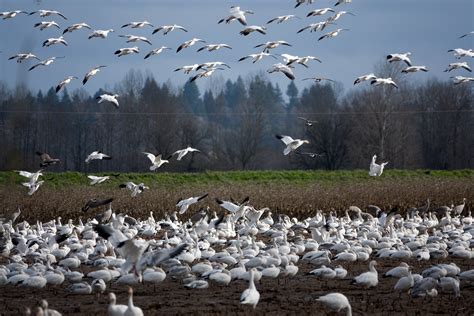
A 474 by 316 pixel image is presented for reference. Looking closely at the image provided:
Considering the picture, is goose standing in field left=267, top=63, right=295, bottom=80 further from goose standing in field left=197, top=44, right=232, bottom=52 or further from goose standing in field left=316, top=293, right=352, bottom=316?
goose standing in field left=316, top=293, right=352, bottom=316

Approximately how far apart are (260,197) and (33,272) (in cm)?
1623

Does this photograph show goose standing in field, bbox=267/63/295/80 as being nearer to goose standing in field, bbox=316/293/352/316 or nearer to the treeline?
goose standing in field, bbox=316/293/352/316

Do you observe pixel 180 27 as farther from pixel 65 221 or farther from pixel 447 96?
pixel 447 96

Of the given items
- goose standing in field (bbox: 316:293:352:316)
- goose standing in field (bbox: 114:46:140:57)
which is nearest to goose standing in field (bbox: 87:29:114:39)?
goose standing in field (bbox: 114:46:140:57)

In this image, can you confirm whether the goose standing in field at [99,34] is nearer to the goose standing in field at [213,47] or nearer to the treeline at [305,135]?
the goose standing in field at [213,47]

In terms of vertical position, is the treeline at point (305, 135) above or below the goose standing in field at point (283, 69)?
below

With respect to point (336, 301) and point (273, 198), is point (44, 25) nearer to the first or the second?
point (273, 198)

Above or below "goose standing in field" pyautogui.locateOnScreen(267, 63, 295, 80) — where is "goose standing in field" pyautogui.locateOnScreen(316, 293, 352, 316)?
below

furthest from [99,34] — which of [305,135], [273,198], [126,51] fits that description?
[305,135]

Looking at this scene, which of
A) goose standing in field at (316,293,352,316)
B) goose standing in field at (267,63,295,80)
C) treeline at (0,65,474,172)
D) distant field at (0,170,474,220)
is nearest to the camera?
goose standing in field at (316,293,352,316)

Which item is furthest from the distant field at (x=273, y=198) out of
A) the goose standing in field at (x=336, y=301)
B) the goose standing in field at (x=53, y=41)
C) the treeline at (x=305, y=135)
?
the treeline at (x=305, y=135)

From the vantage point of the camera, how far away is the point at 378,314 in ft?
42.7

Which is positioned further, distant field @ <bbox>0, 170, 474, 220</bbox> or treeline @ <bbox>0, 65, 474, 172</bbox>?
treeline @ <bbox>0, 65, 474, 172</bbox>

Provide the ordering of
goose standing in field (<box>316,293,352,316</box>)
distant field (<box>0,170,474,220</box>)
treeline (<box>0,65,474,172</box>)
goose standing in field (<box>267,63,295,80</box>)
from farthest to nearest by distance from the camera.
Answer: treeline (<box>0,65,474,172</box>)
distant field (<box>0,170,474,220</box>)
goose standing in field (<box>267,63,295,80</box>)
goose standing in field (<box>316,293,352,316</box>)
